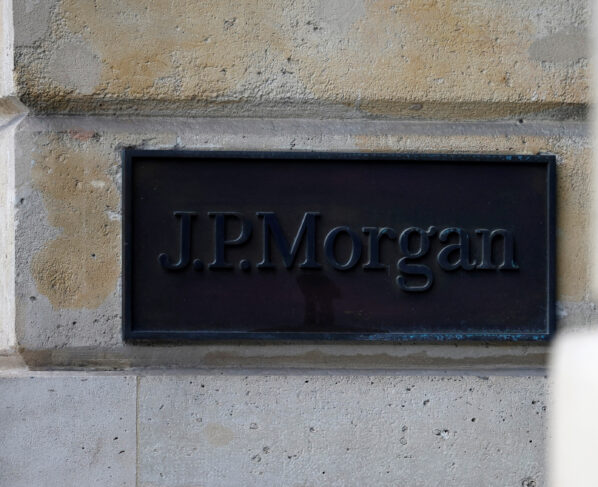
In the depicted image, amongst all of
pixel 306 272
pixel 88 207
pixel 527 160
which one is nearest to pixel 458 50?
pixel 527 160

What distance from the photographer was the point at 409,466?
2410mm

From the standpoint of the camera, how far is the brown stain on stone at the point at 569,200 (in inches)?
98.0

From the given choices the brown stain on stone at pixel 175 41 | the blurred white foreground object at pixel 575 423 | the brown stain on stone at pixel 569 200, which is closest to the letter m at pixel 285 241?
the brown stain on stone at pixel 175 41

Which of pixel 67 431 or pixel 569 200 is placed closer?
pixel 67 431

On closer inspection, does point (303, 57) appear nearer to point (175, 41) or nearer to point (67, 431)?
point (175, 41)

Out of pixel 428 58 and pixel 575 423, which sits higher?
pixel 428 58

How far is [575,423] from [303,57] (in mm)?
1794

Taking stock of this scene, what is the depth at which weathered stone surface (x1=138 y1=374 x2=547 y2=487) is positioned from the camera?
7.89ft

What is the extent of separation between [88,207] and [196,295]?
54 centimetres

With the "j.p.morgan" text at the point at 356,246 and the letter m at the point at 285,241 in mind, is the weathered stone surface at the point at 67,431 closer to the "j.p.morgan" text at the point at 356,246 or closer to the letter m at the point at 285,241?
the "j.p.morgan" text at the point at 356,246

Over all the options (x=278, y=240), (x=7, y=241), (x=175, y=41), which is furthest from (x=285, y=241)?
(x=7, y=241)

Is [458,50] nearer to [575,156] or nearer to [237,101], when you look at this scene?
[575,156]

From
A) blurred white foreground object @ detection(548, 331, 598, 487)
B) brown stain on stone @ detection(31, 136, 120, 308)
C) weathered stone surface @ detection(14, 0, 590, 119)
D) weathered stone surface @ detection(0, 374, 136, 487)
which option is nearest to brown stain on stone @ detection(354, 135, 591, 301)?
weathered stone surface @ detection(14, 0, 590, 119)

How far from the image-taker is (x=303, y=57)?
8.10 feet
